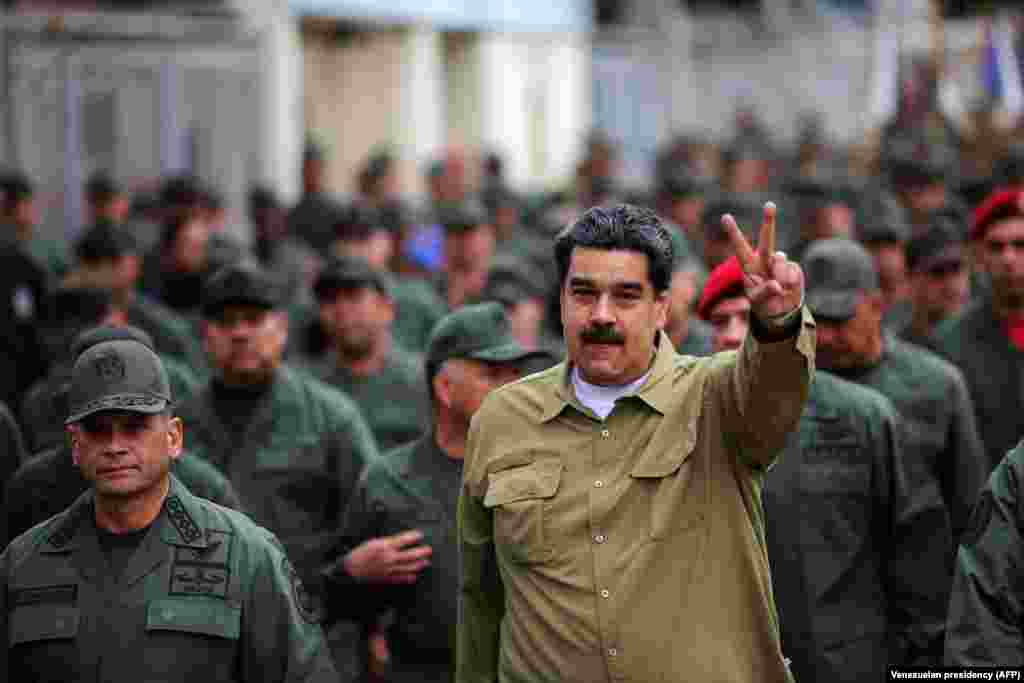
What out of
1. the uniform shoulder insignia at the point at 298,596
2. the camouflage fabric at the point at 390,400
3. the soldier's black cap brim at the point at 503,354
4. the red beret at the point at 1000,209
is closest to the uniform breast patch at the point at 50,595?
the uniform shoulder insignia at the point at 298,596

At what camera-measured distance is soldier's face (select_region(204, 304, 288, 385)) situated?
7809 mm

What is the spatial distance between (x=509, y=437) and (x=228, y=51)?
15.0m

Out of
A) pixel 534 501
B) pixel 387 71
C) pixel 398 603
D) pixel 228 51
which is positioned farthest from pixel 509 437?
pixel 387 71

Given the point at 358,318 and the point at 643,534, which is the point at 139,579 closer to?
the point at 643,534

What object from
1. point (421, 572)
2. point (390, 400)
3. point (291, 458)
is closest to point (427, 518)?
point (421, 572)

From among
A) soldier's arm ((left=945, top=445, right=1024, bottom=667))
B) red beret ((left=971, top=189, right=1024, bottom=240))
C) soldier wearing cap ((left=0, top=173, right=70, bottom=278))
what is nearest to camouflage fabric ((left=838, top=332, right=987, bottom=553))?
red beret ((left=971, top=189, right=1024, bottom=240))

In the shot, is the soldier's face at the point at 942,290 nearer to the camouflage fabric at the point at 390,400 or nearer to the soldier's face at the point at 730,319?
the camouflage fabric at the point at 390,400

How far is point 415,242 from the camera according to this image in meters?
15.7

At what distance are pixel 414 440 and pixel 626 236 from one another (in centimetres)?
294

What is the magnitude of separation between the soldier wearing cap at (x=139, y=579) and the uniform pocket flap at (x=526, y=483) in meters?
0.71

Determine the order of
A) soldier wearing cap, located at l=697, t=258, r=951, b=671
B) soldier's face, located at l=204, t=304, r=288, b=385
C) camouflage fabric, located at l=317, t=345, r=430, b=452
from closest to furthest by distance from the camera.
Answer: soldier wearing cap, located at l=697, t=258, r=951, b=671 → soldier's face, located at l=204, t=304, r=288, b=385 → camouflage fabric, located at l=317, t=345, r=430, b=452

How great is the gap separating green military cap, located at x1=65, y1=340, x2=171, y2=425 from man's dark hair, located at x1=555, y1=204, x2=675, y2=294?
121cm

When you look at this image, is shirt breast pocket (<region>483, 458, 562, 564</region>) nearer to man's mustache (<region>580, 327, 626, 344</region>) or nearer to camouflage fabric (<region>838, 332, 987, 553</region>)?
man's mustache (<region>580, 327, 626, 344</region>)

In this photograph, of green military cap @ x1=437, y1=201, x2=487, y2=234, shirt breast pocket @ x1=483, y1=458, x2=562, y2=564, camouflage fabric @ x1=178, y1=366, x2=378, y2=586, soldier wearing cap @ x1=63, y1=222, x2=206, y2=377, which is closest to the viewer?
shirt breast pocket @ x1=483, y1=458, x2=562, y2=564
